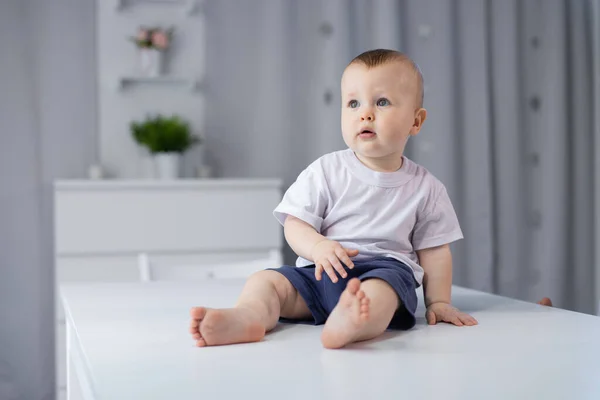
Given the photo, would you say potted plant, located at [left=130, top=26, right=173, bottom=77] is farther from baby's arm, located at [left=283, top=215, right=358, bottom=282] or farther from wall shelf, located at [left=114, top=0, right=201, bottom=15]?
baby's arm, located at [left=283, top=215, right=358, bottom=282]

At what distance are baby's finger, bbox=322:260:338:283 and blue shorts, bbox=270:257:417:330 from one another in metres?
0.05

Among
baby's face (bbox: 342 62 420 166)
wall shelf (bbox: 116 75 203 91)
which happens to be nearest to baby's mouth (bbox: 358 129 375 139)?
baby's face (bbox: 342 62 420 166)

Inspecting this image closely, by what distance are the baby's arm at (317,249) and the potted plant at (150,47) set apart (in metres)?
2.22

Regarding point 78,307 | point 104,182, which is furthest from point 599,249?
point 78,307

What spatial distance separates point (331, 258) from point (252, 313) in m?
0.13

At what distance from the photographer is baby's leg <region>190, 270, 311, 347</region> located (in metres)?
0.78

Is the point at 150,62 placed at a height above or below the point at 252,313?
above

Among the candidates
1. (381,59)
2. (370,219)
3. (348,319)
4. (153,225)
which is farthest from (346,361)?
(153,225)

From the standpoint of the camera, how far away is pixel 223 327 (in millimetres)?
793

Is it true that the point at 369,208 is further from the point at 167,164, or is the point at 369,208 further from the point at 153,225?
the point at 167,164

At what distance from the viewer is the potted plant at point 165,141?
300 cm

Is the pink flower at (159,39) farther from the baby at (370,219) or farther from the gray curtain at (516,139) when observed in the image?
the baby at (370,219)

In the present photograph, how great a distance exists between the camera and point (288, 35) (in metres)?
3.37

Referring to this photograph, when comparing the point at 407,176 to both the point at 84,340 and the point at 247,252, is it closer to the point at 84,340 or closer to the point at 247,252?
the point at 84,340
